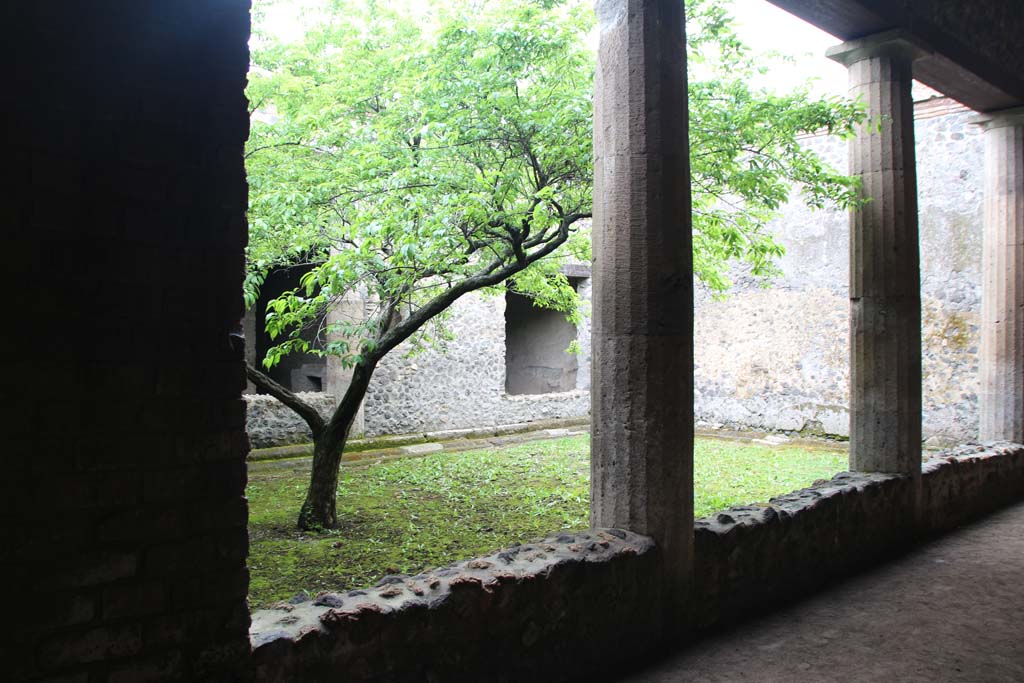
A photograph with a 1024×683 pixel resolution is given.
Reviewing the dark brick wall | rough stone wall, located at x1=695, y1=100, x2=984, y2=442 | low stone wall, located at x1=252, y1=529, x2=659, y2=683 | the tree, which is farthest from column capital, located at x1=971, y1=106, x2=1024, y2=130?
the dark brick wall

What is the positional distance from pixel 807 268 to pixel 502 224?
7.73 meters

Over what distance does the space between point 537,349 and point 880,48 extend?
9.92 m

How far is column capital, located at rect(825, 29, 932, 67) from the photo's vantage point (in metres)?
4.73

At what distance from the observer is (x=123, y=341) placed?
171cm

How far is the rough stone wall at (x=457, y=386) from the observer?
999cm

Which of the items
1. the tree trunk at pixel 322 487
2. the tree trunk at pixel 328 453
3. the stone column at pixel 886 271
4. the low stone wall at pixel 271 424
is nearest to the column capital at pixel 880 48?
the stone column at pixel 886 271

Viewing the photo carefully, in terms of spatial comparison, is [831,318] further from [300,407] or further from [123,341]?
[123,341]

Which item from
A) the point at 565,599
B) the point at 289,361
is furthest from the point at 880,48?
the point at 289,361

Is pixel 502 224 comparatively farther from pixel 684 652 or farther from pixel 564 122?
pixel 684 652

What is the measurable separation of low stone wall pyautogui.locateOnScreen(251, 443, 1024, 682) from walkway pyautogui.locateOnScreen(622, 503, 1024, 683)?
15cm

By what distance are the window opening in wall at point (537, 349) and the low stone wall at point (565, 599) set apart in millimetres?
9445

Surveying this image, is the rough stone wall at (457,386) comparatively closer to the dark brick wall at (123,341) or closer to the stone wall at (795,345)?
the stone wall at (795,345)

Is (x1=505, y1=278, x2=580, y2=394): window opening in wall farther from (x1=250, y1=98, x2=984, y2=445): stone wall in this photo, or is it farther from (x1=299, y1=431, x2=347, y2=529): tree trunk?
(x1=299, y1=431, x2=347, y2=529): tree trunk

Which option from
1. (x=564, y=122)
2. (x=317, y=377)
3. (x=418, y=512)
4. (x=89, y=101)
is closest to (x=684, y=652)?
(x=89, y=101)
